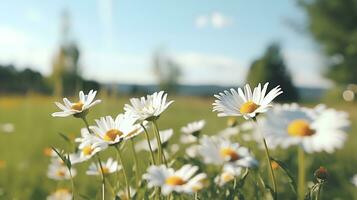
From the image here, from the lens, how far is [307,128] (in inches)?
46.4

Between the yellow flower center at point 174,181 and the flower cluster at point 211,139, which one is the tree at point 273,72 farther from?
the yellow flower center at point 174,181

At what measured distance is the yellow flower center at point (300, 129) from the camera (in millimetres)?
1158

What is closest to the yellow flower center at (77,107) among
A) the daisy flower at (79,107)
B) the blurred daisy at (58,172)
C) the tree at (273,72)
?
the daisy flower at (79,107)

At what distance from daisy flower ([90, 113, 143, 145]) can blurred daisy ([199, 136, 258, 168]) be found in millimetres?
207

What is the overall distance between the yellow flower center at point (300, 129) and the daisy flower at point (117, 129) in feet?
1.14

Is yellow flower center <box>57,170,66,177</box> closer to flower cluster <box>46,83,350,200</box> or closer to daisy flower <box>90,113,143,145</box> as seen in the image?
flower cluster <box>46,83,350,200</box>

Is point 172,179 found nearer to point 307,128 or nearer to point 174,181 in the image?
point 174,181

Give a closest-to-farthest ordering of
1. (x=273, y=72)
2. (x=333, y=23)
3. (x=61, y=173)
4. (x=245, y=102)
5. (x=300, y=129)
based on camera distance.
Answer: (x=245, y=102) → (x=300, y=129) → (x=61, y=173) → (x=333, y=23) → (x=273, y=72)

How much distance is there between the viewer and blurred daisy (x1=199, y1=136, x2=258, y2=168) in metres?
1.15

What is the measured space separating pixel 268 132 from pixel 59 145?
3708 mm

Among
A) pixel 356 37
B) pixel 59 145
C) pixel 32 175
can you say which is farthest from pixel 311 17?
pixel 32 175

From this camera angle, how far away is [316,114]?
1.25 m

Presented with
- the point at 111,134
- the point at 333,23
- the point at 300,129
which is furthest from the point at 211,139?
the point at 333,23

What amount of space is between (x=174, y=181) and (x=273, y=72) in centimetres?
2493
